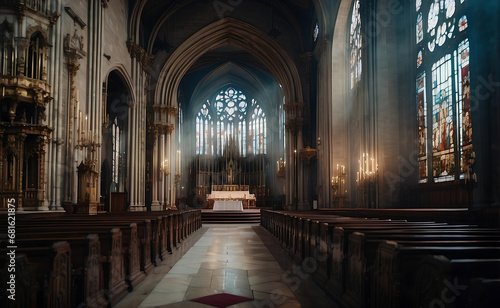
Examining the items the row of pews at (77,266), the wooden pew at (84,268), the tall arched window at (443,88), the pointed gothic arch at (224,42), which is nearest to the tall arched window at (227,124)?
the pointed gothic arch at (224,42)

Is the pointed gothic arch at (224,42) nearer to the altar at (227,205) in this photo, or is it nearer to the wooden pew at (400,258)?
the altar at (227,205)

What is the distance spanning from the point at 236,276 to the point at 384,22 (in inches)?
383

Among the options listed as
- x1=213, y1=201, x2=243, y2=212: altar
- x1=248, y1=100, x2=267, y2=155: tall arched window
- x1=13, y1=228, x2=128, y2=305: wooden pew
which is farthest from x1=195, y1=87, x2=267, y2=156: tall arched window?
x1=13, y1=228, x2=128, y2=305: wooden pew

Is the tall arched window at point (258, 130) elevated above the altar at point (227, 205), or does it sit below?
above

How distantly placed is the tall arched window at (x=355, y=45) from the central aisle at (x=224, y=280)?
33.0 ft

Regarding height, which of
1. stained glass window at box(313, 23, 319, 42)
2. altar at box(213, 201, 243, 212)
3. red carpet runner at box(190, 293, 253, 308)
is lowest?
altar at box(213, 201, 243, 212)

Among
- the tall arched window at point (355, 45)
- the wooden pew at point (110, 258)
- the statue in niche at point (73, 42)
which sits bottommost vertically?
the wooden pew at point (110, 258)

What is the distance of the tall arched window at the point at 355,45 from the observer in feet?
49.6

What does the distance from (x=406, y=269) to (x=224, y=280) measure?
291 centimetres

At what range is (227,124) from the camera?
122 ft

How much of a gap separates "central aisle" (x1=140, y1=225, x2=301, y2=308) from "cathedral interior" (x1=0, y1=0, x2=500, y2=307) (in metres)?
0.06

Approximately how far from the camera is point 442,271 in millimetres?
1906

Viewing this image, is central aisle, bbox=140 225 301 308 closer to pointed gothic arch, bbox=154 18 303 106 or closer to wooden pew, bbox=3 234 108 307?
wooden pew, bbox=3 234 108 307

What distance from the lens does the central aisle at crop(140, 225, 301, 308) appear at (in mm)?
3908
